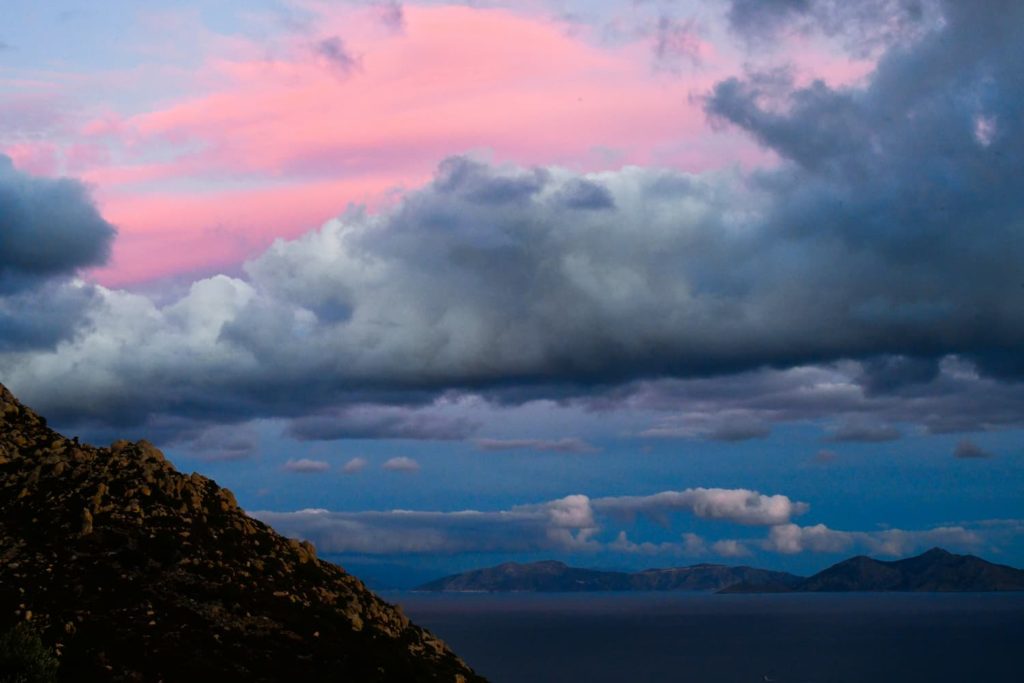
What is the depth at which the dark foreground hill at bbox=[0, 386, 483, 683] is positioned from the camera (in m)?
41.9

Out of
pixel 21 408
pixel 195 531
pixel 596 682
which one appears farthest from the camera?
pixel 596 682

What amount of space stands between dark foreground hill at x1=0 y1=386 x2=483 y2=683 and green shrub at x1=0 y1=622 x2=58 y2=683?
41.2 inches

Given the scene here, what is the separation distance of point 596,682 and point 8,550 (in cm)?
16651

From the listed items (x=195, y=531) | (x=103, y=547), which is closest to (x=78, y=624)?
(x=103, y=547)

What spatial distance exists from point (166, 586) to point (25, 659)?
8.32m

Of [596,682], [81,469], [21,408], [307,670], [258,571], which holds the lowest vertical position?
[596,682]

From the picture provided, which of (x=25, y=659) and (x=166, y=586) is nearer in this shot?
(x=25, y=659)

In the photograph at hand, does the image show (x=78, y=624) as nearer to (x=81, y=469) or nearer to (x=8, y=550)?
(x=8, y=550)

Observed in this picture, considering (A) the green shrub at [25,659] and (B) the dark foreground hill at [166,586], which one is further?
(B) the dark foreground hill at [166,586]

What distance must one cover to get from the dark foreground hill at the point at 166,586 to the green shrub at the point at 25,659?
3.44 feet

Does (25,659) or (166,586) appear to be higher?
(166,586)

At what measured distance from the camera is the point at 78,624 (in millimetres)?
41969

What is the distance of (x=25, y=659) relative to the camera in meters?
38.0

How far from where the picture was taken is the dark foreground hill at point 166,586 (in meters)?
41.9
